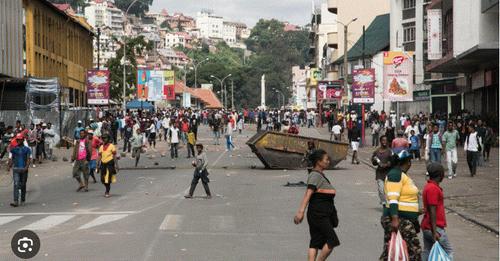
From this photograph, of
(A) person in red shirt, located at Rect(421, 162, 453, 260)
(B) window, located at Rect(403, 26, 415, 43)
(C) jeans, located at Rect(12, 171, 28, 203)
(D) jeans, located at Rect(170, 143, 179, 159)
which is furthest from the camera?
(B) window, located at Rect(403, 26, 415, 43)

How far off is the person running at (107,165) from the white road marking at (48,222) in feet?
14.4

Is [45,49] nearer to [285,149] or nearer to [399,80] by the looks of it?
[399,80]

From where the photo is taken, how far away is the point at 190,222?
683 inches

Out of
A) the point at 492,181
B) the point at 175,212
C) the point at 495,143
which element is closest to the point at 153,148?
the point at 495,143

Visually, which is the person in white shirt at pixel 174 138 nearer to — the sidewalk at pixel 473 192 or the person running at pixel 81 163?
the sidewalk at pixel 473 192

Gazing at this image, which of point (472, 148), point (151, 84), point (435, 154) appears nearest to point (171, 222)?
point (435, 154)

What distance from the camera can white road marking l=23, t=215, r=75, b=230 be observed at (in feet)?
55.5

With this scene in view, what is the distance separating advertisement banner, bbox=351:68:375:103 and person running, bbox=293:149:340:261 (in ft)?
122

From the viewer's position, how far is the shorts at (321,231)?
10984mm

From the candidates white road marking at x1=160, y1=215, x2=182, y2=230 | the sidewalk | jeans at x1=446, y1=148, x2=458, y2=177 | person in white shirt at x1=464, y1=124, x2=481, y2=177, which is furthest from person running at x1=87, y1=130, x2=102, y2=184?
person in white shirt at x1=464, y1=124, x2=481, y2=177

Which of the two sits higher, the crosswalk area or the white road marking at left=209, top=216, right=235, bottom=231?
the white road marking at left=209, top=216, right=235, bottom=231

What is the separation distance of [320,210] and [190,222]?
669 centimetres

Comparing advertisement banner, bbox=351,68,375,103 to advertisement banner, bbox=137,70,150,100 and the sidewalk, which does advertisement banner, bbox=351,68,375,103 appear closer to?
the sidewalk

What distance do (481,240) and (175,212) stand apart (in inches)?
248
